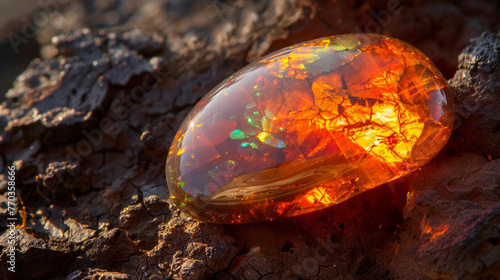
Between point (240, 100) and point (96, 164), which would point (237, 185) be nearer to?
point (240, 100)

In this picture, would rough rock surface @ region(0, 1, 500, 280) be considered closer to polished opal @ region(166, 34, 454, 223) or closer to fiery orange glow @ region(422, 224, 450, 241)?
fiery orange glow @ region(422, 224, 450, 241)

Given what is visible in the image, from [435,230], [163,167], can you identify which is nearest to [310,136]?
[435,230]

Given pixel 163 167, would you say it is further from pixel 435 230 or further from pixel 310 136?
pixel 435 230

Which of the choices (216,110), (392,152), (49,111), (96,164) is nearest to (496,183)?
(392,152)

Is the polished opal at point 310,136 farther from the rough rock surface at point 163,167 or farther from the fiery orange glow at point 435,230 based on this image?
the fiery orange glow at point 435,230

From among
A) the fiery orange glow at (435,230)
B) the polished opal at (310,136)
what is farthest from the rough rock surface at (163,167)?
the polished opal at (310,136)
